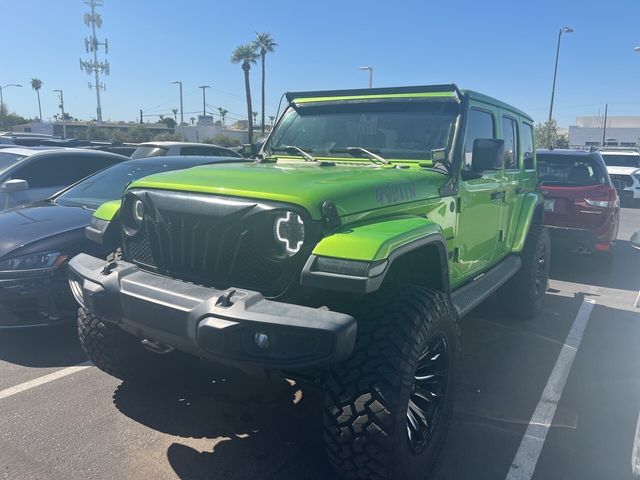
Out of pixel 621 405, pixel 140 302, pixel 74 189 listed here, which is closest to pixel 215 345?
pixel 140 302

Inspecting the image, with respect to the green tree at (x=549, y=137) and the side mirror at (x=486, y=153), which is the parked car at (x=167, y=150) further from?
the green tree at (x=549, y=137)

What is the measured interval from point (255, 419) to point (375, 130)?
2158 mm

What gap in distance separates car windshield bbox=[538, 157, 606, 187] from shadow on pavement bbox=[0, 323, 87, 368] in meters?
6.20

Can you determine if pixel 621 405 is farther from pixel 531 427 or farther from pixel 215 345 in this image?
pixel 215 345

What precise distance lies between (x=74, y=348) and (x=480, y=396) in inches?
127

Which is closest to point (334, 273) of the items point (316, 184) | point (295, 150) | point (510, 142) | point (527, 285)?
point (316, 184)

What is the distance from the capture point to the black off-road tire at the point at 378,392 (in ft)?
7.91

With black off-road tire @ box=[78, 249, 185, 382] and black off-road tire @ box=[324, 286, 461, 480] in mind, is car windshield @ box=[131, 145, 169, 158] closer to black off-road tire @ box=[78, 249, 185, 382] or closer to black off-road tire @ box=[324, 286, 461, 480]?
black off-road tire @ box=[78, 249, 185, 382]

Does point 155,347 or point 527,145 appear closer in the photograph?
point 155,347

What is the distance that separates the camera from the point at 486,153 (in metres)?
3.68

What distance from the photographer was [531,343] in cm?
494

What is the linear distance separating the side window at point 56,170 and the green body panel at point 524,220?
5863 millimetres

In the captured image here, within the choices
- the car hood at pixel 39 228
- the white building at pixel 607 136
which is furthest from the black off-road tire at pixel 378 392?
the white building at pixel 607 136

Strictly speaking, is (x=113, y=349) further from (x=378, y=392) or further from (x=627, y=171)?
(x=627, y=171)
